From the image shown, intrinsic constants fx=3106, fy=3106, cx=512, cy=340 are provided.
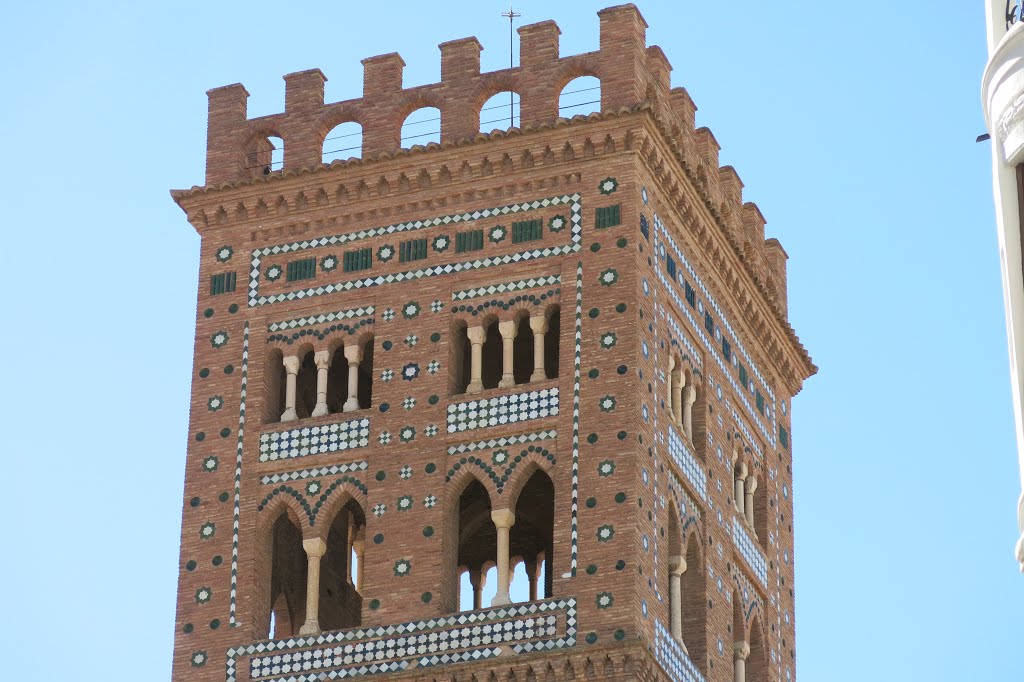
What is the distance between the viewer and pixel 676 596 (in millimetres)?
29469

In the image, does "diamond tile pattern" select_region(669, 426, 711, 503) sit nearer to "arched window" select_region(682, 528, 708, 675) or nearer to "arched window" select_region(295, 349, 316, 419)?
"arched window" select_region(682, 528, 708, 675)

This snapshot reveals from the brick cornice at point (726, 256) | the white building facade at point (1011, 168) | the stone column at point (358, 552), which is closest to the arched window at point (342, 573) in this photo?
the stone column at point (358, 552)

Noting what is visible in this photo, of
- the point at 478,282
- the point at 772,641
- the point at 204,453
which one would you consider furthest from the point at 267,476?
the point at 772,641

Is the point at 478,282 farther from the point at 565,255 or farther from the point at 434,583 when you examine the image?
the point at 434,583

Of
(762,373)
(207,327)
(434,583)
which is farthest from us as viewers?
(762,373)

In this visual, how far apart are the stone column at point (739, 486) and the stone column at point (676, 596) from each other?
2.40 m

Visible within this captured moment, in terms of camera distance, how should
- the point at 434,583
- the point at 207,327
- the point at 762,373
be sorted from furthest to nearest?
the point at 762,373 → the point at 207,327 → the point at 434,583

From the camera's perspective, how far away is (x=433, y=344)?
99.5ft

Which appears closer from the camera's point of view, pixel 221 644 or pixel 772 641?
pixel 221 644

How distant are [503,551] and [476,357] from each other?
2.15 metres

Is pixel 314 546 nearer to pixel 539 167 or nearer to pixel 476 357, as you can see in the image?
pixel 476 357

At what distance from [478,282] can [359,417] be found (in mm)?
1773

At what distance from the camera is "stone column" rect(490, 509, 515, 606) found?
2883cm

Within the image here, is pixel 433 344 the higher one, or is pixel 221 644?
pixel 433 344
